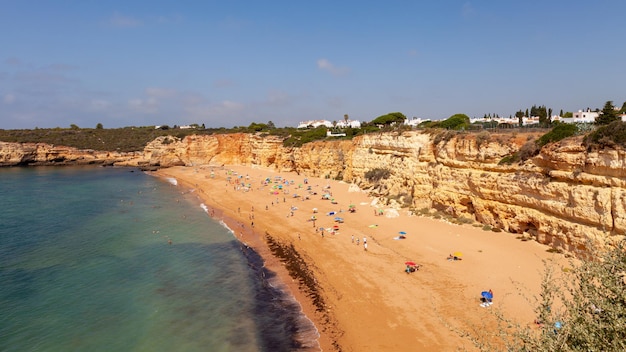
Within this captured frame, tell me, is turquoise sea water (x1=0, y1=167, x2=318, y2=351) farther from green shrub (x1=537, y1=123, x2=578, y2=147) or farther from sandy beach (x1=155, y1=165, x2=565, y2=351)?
green shrub (x1=537, y1=123, x2=578, y2=147)

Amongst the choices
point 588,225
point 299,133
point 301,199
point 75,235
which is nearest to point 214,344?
point 588,225

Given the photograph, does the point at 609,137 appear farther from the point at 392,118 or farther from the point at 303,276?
the point at 392,118

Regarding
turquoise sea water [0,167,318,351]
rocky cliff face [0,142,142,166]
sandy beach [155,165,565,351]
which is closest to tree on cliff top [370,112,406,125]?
sandy beach [155,165,565,351]

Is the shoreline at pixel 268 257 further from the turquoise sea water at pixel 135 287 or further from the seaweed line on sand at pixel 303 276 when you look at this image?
the turquoise sea water at pixel 135 287

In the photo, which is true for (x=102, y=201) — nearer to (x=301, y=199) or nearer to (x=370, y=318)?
(x=301, y=199)

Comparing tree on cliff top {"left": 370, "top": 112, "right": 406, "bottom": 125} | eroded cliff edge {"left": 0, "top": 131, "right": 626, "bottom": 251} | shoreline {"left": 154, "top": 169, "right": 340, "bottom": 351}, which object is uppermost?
tree on cliff top {"left": 370, "top": 112, "right": 406, "bottom": 125}

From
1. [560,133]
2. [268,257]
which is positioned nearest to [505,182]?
[560,133]

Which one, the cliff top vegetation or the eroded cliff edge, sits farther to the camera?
the cliff top vegetation
